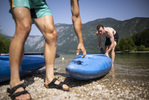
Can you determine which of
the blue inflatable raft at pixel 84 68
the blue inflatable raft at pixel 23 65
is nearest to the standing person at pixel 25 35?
the blue inflatable raft at pixel 84 68

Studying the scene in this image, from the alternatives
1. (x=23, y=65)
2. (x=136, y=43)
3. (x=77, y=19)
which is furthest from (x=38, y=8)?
(x=136, y=43)

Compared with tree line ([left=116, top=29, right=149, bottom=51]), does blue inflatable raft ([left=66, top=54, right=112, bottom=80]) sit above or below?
above

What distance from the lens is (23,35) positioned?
199 cm

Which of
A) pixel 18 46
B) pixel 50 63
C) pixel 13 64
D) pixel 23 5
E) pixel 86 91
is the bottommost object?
pixel 86 91

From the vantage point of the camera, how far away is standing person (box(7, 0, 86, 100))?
192 cm

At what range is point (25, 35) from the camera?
6.66 ft

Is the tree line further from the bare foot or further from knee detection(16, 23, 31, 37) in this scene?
the bare foot

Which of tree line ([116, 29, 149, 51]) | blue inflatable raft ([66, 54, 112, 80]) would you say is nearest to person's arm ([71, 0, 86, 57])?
blue inflatable raft ([66, 54, 112, 80])

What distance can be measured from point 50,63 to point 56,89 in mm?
590

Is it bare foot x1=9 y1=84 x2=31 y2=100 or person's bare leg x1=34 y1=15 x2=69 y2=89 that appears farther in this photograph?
person's bare leg x1=34 y1=15 x2=69 y2=89

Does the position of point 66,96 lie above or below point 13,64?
below

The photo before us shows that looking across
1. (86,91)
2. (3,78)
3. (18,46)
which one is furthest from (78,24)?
(3,78)

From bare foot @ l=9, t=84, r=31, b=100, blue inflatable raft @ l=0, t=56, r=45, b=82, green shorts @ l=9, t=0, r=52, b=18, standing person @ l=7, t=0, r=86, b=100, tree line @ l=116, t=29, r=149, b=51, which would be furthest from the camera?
tree line @ l=116, t=29, r=149, b=51

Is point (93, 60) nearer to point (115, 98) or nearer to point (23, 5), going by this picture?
point (115, 98)
